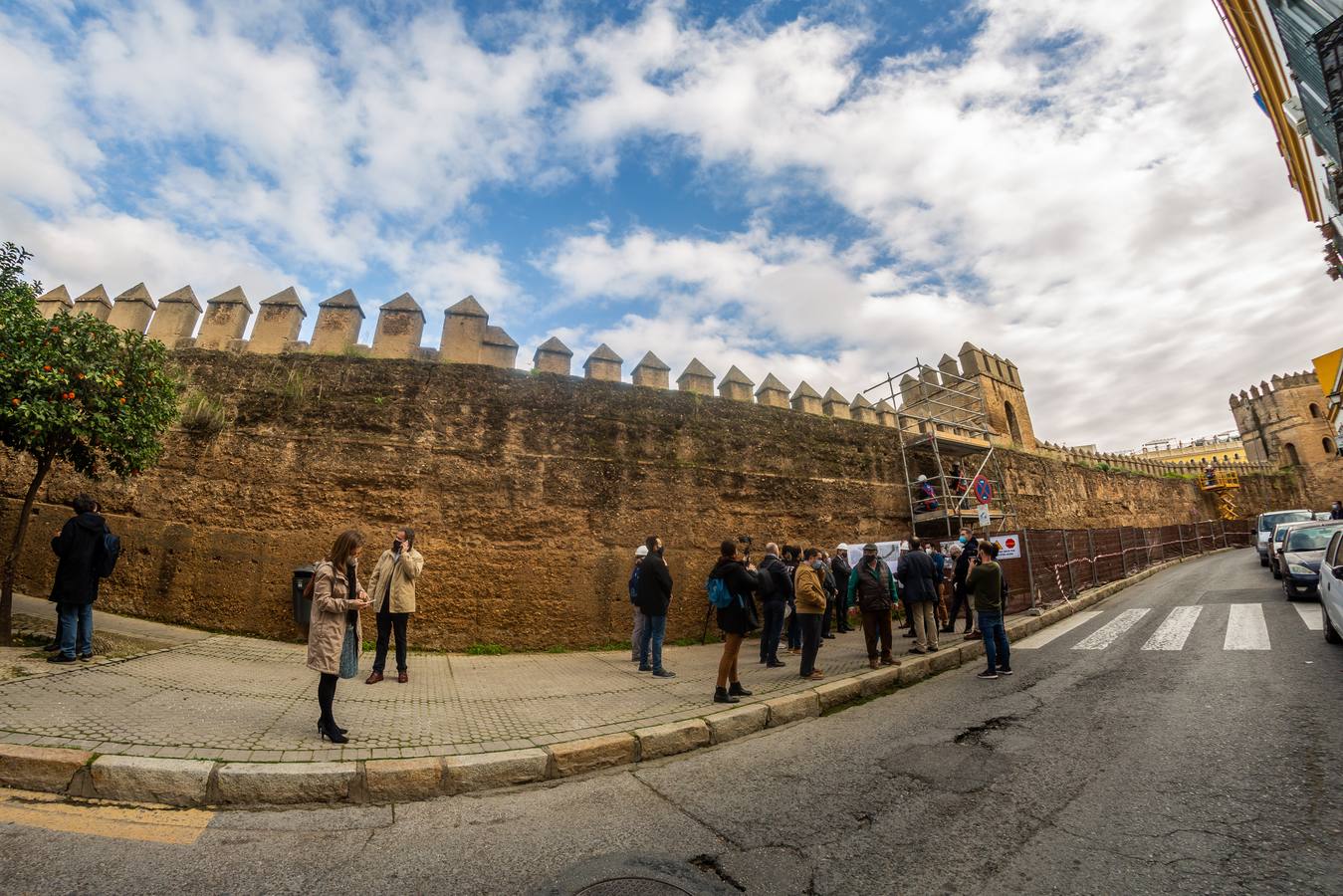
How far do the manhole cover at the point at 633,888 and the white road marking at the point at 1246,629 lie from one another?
317 inches

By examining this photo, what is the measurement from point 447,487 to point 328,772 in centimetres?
541

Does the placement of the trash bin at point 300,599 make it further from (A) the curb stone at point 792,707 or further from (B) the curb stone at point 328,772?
(A) the curb stone at point 792,707

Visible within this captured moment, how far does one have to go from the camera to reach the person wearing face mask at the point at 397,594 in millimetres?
5984

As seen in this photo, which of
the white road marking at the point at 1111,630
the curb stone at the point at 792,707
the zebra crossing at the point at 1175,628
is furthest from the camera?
the white road marking at the point at 1111,630

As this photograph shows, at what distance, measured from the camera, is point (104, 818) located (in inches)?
117

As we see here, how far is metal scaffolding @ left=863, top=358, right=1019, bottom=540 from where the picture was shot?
12.7m

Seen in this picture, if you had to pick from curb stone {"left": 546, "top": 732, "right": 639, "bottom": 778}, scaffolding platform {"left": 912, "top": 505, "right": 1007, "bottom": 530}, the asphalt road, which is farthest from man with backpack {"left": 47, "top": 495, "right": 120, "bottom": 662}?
scaffolding platform {"left": 912, "top": 505, "right": 1007, "bottom": 530}

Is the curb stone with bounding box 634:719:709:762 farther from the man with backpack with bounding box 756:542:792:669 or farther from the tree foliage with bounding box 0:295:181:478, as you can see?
the tree foliage with bounding box 0:295:181:478

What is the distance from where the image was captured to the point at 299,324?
364 inches

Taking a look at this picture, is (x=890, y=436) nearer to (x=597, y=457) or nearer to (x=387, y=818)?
(x=597, y=457)

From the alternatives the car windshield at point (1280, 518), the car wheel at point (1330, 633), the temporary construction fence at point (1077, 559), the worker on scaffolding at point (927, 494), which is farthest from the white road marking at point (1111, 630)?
the car windshield at point (1280, 518)

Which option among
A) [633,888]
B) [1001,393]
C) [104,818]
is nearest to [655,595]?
[633,888]

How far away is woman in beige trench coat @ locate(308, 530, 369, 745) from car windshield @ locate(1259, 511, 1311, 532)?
80.7 feet

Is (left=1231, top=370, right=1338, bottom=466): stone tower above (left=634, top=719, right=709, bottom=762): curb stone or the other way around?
above
